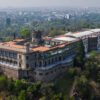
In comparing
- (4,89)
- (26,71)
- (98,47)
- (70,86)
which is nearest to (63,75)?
(70,86)

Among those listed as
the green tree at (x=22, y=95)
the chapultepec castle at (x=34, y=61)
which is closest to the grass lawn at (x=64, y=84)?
the chapultepec castle at (x=34, y=61)

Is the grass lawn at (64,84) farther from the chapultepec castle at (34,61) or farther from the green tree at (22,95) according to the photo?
the green tree at (22,95)

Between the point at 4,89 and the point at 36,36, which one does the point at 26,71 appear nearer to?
the point at 4,89

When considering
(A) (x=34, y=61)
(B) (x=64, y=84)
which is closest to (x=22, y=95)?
(A) (x=34, y=61)

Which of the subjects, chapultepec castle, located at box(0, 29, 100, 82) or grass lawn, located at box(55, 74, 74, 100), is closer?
grass lawn, located at box(55, 74, 74, 100)

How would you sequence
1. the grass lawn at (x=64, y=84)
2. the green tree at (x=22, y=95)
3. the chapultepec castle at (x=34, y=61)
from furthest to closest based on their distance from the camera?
the chapultepec castle at (x=34, y=61), the grass lawn at (x=64, y=84), the green tree at (x=22, y=95)

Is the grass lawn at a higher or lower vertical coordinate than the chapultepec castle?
lower

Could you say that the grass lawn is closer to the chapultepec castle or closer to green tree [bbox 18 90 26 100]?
the chapultepec castle

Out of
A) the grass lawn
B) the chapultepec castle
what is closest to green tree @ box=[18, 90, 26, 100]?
the chapultepec castle
